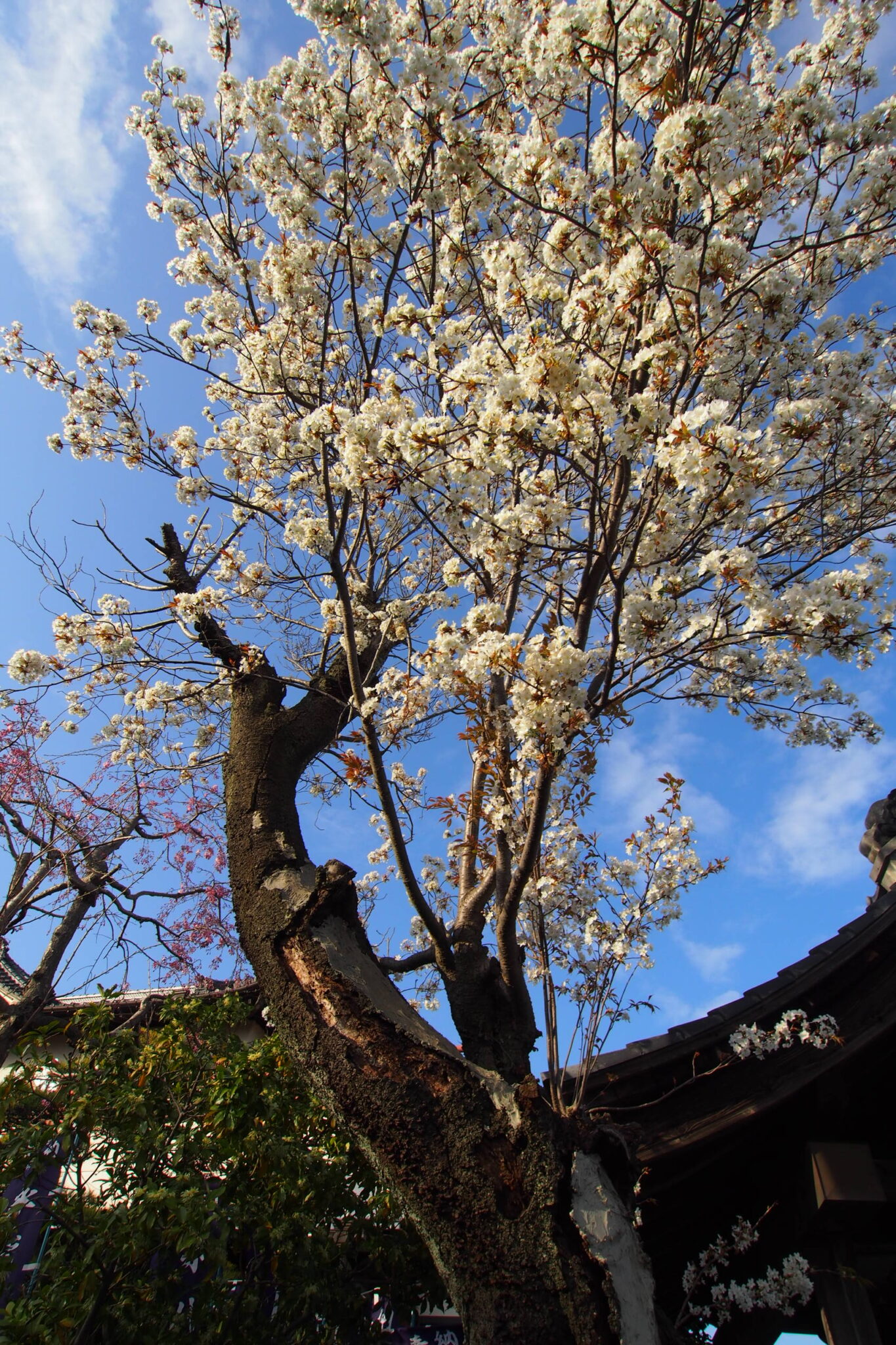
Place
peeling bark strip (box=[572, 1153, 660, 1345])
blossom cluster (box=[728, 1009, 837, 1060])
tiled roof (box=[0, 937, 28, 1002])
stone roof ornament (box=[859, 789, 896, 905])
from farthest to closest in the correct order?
1. tiled roof (box=[0, 937, 28, 1002])
2. stone roof ornament (box=[859, 789, 896, 905])
3. blossom cluster (box=[728, 1009, 837, 1060])
4. peeling bark strip (box=[572, 1153, 660, 1345])

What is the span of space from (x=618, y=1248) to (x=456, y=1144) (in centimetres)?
59

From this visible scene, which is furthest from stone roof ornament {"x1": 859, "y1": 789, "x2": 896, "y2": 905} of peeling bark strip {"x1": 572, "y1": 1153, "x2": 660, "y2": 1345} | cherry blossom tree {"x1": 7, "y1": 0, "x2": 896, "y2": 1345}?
peeling bark strip {"x1": 572, "y1": 1153, "x2": 660, "y2": 1345}

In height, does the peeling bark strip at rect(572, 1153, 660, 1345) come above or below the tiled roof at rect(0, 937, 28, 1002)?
below

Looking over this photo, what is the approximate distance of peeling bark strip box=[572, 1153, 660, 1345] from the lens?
2080 millimetres

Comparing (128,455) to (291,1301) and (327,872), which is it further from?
(291,1301)

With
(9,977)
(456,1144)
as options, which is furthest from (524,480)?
(9,977)

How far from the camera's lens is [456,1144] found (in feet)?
7.96

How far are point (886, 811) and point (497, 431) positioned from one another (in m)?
3.81

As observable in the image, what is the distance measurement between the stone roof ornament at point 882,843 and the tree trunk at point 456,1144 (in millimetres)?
3118

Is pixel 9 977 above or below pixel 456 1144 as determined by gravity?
above

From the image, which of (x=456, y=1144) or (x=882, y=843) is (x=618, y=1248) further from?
(x=882, y=843)

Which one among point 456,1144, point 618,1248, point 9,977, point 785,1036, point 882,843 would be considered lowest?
point 618,1248

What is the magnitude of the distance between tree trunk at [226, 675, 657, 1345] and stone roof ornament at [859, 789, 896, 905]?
312 cm

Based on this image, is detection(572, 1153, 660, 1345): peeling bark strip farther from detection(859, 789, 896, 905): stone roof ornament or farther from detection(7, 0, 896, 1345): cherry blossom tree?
detection(859, 789, 896, 905): stone roof ornament
